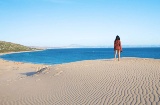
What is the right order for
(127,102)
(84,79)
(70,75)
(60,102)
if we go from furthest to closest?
(70,75), (84,79), (60,102), (127,102)

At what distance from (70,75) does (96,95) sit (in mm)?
5571

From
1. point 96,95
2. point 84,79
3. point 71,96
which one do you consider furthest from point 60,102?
point 84,79

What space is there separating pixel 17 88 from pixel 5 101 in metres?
3.03

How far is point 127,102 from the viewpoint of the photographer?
369 inches

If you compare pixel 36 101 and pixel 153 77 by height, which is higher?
pixel 153 77

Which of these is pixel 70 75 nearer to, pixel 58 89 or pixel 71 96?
pixel 58 89

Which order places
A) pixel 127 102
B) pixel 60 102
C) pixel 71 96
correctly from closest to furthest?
pixel 127 102, pixel 60 102, pixel 71 96

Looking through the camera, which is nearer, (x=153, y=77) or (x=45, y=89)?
(x=153, y=77)

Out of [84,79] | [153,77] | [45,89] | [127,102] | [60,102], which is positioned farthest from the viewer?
[84,79]

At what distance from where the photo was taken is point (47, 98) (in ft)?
38.7

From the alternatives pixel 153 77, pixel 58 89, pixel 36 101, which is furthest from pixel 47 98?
pixel 153 77

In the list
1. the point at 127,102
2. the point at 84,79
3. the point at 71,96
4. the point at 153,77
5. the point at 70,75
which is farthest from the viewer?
the point at 70,75

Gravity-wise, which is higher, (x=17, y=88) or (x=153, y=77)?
(x=153, y=77)

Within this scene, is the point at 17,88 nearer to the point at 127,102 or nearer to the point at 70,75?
the point at 70,75
